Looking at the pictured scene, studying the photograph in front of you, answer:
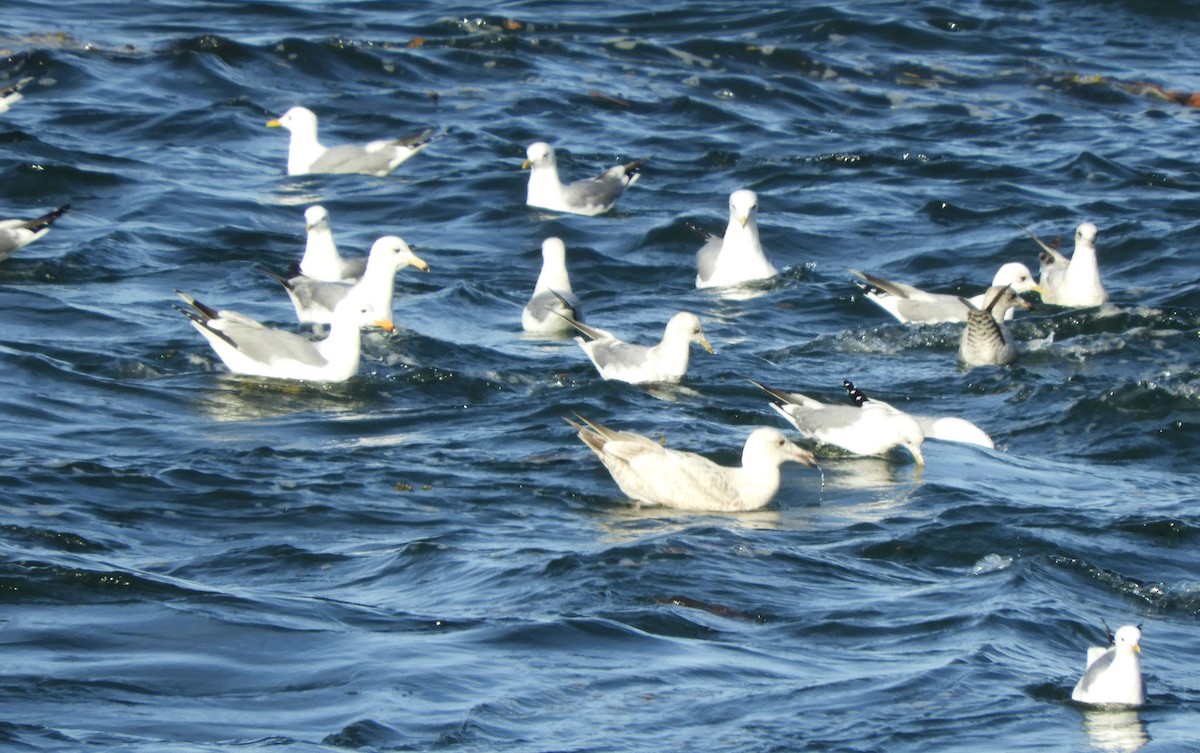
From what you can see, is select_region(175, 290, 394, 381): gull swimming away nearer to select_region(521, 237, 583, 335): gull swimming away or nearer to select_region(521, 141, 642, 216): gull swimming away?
select_region(521, 237, 583, 335): gull swimming away

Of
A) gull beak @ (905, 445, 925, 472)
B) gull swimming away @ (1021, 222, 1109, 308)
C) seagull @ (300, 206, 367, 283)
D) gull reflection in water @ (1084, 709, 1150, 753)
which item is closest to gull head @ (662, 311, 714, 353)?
gull beak @ (905, 445, 925, 472)

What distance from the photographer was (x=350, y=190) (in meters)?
18.9

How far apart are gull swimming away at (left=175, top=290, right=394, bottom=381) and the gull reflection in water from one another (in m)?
6.27

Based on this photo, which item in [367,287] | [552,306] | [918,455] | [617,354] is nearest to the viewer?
[918,455]

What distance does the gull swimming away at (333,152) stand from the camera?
62.1ft

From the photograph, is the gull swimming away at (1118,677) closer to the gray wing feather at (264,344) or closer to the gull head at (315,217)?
the gray wing feather at (264,344)

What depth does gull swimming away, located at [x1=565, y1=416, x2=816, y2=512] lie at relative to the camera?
31.7ft

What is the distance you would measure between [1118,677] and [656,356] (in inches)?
226

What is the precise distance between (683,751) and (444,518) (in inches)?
123

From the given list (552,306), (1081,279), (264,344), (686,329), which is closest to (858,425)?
(686,329)

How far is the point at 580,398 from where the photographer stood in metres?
12.2

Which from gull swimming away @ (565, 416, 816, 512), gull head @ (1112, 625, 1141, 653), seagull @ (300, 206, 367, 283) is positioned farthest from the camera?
seagull @ (300, 206, 367, 283)

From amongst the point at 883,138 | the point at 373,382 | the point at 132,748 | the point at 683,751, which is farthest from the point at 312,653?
the point at 883,138

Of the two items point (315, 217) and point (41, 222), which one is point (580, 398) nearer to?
point (315, 217)
